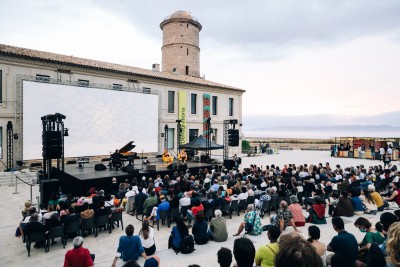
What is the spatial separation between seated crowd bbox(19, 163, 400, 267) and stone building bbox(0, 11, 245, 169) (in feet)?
34.3

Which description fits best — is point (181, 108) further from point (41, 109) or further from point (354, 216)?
point (354, 216)

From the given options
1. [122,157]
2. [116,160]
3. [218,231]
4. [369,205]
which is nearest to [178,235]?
[218,231]

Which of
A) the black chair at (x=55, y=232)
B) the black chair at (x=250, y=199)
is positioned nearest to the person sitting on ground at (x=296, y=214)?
the black chair at (x=250, y=199)

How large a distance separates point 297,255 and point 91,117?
2035 centimetres

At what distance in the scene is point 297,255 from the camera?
1698mm

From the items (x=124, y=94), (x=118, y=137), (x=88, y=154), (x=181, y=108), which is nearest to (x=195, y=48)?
(x=181, y=108)

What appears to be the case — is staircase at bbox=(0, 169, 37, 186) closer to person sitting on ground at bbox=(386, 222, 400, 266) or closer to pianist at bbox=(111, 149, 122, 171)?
pianist at bbox=(111, 149, 122, 171)

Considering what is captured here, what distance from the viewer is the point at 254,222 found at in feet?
22.2

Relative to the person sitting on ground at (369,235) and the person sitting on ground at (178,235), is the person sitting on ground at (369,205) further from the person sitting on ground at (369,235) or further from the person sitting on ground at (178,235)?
the person sitting on ground at (178,235)

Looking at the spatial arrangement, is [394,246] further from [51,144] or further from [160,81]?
[160,81]

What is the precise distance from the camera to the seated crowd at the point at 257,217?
333 cm

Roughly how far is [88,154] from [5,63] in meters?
8.12

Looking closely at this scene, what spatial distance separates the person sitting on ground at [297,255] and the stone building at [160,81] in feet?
Answer: 63.3

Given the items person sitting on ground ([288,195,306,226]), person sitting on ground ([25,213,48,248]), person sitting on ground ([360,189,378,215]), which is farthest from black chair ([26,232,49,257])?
person sitting on ground ([360,189,378,215])
